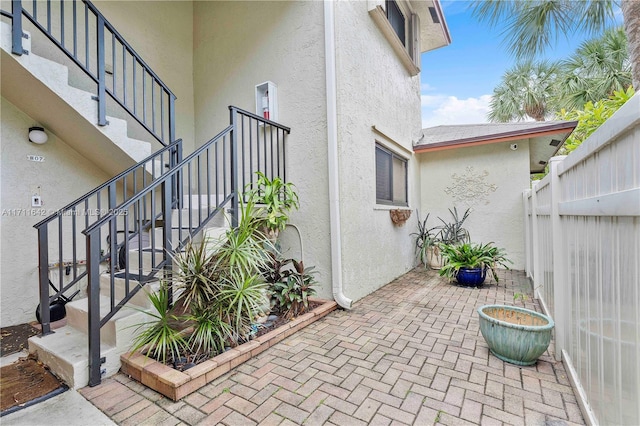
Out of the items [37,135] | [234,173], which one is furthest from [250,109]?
[37,135]

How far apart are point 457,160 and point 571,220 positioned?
5.10 meters

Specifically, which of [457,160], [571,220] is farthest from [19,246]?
[457,160]

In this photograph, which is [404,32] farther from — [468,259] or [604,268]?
[604,268]

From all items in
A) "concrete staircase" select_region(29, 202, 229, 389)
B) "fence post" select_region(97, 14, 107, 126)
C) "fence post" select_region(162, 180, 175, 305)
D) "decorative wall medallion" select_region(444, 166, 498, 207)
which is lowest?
"concrete staircase" select_region(29, 202, 229, 389)

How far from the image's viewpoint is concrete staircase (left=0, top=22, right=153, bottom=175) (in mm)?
2803

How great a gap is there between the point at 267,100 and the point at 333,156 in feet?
4.64

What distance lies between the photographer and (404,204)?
6.13 metres

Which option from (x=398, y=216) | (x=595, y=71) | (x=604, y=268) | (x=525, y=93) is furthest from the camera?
(x=525, y=93)

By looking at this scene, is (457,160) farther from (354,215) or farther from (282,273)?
(282,273)

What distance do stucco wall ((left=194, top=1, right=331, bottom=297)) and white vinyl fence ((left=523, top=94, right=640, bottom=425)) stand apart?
2.44 meters

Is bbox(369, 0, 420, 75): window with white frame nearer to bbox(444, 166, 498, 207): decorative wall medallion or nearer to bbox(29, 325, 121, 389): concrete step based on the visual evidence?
bbox(444, 166, 498, 207): decorative wall medallion

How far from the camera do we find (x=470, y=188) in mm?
6484

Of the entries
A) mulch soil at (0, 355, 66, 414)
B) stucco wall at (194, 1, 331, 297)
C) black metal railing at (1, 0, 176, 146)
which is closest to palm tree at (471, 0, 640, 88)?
stucco wall at (194, 1, 331, 297)

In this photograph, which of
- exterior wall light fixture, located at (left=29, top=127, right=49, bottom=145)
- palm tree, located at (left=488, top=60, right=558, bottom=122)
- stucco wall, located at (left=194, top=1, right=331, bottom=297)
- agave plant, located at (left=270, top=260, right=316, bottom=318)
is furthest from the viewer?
palm tree, located at (left=488, top=60, right=558, bottom=122)
